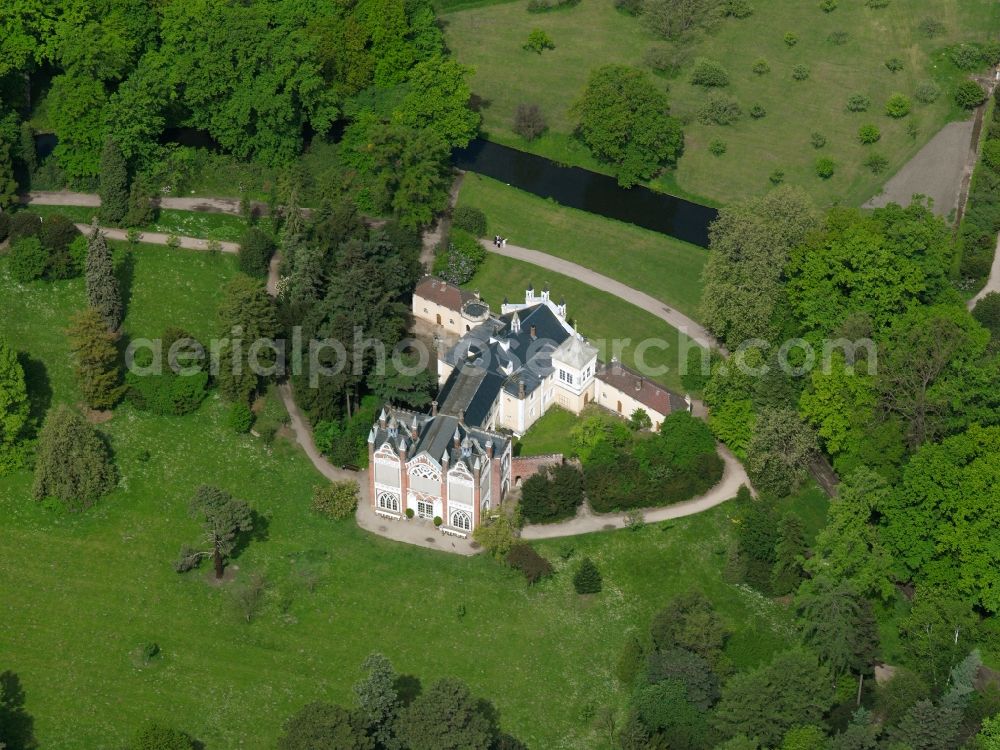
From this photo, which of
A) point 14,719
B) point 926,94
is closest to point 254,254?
point 14,719

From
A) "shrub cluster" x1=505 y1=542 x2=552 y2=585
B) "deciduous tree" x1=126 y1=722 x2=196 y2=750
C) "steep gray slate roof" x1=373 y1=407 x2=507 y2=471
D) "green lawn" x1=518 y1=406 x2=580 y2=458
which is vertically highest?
"steep gray slate roof" x1=373 y1=407 x2=507 y2=471

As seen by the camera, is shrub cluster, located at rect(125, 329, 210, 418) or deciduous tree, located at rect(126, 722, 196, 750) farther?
shrub cluster, located at rect(125, 329, 210, 418)

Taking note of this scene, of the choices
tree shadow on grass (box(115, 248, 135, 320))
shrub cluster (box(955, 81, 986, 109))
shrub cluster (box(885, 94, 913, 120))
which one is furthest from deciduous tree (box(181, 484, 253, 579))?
shrub cluster (box(955, 81, 986, 109))

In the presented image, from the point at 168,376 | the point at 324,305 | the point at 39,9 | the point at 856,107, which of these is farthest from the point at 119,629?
the point at 856,107

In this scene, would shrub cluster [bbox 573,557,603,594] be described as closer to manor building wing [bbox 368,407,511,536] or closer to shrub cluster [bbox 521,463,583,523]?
shrub cluster [bbox 521,463,583,523]

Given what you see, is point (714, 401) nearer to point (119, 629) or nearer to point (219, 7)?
point (119, 629)

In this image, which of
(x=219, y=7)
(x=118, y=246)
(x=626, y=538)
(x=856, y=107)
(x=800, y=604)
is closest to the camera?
(x=800, y=604)

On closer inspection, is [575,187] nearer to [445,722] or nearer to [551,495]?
[551,495]
